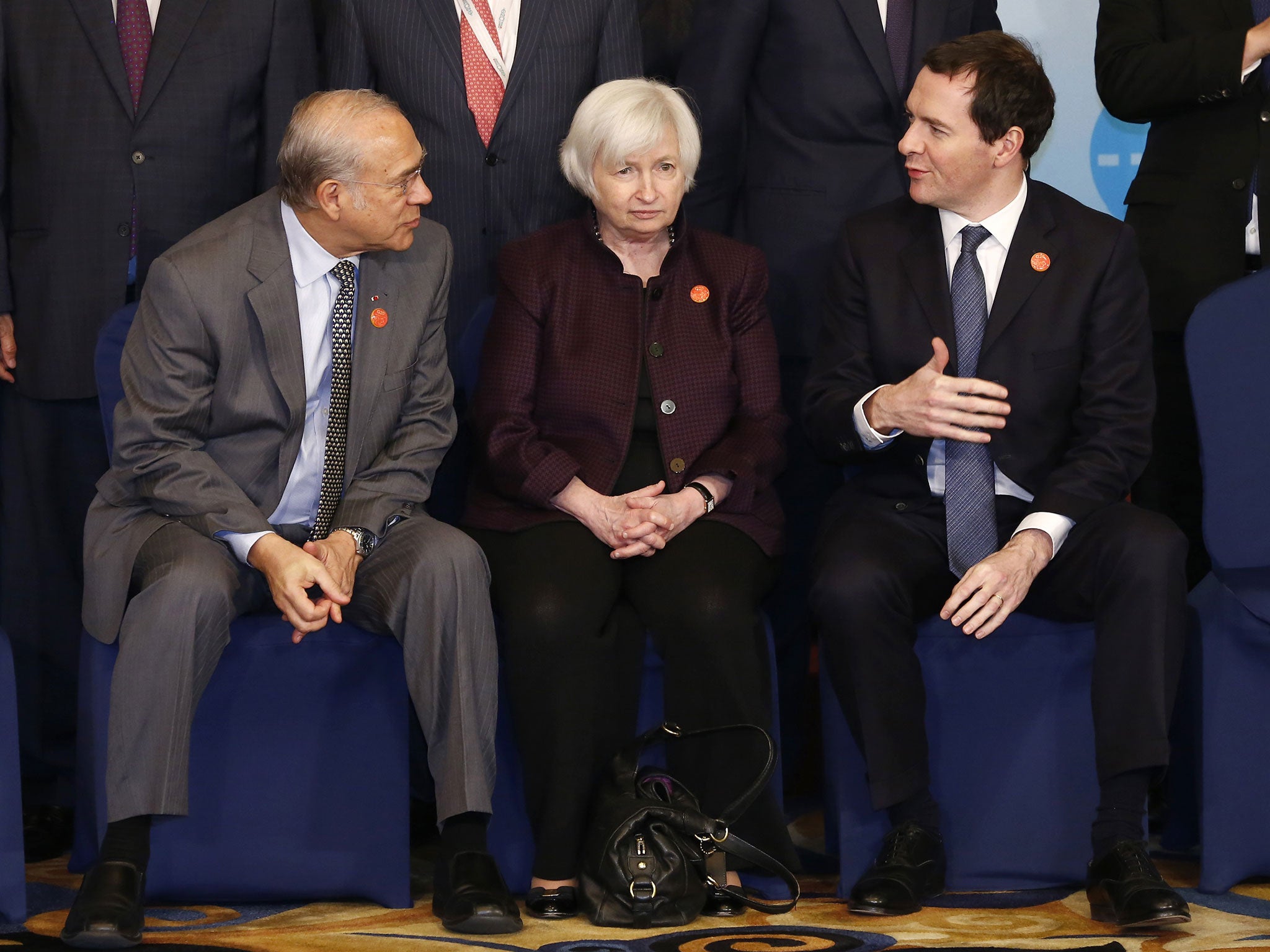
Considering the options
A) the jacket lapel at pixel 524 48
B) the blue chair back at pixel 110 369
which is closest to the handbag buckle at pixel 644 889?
the blue chair back at pixel 110 369

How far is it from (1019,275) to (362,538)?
1.30 metres

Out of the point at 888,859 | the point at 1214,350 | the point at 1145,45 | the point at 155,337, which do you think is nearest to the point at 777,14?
the point at 1145,45

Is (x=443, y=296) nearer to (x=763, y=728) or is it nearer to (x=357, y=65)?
(x=357, y=65)

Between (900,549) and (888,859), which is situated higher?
(900,549)

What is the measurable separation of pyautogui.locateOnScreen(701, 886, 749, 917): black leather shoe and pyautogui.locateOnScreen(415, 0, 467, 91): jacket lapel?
66.9 inches

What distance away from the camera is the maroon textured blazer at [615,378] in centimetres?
313

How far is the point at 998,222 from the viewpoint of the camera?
3189mm

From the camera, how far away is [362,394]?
3.05 meters

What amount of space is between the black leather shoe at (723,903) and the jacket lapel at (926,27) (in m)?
1.80

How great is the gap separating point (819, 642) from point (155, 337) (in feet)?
4.21

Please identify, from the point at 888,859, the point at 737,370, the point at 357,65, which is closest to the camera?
the point at 888,859

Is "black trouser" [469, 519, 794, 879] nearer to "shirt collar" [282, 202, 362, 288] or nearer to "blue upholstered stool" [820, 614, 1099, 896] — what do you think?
"blue upholstered stool" [820, 614, 1099, 896]

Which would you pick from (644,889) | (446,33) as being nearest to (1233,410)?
(644,889)

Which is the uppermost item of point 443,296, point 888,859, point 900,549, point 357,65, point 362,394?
point 357,65
